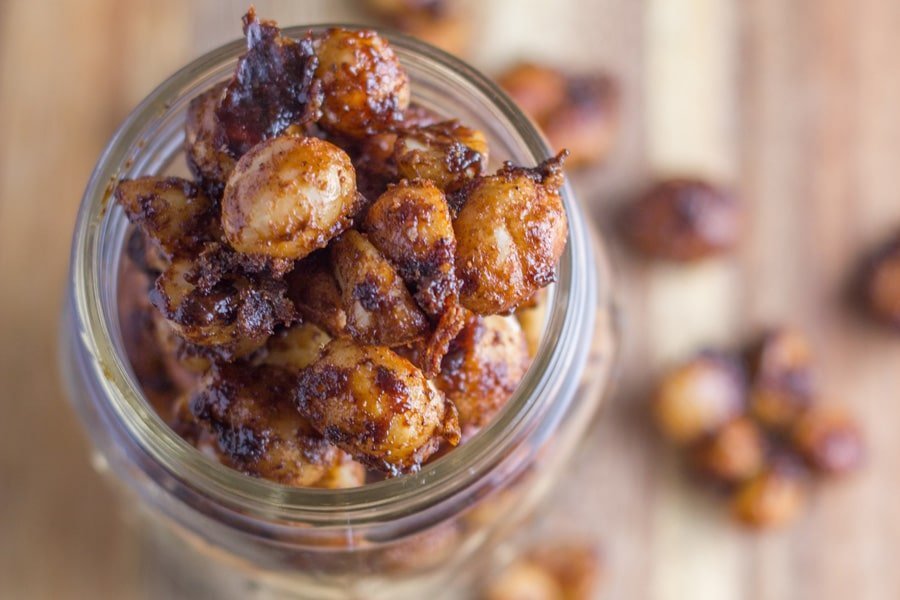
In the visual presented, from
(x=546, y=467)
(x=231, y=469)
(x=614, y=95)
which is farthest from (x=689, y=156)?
(x=231, y=469)

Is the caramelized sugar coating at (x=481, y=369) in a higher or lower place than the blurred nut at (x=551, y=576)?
lower

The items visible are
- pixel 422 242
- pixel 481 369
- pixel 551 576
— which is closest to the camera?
pixel 422 242

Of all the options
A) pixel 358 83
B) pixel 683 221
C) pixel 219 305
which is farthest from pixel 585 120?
pixel 219 305

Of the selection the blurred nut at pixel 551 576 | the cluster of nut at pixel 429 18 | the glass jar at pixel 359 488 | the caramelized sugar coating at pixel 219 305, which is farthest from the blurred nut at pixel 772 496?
the caramelized sugar coating at pixel 219 305

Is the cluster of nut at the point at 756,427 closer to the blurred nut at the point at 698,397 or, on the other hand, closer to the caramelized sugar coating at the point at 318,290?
the blurred nut at the point at 698,397

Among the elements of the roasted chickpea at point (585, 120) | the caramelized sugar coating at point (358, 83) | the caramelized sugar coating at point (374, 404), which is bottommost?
the caramelized sugar coating at point (374, 404)

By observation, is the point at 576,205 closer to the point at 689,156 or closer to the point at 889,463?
the point at 689,156

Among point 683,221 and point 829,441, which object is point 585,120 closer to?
point 683,221
